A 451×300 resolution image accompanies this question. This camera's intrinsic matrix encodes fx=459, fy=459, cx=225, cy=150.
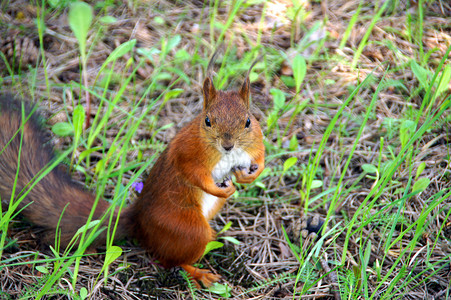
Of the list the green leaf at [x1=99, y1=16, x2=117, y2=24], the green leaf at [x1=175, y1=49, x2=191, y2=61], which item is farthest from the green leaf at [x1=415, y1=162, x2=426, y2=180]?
the green leaf at [x1=99, y1=16, x2=117, y2=24]

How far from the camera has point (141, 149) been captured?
309cm

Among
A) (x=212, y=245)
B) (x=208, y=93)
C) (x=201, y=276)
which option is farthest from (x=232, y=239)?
(x=208, y=93)

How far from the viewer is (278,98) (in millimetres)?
3178

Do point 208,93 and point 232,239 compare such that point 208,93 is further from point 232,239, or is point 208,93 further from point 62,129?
point 62,129

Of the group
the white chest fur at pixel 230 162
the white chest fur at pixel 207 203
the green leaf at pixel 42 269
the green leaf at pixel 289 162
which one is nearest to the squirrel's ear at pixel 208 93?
the white chest fur at pixel 230 162

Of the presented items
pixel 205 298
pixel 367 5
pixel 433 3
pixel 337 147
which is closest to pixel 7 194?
pixel 205 298

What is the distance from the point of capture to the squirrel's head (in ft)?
7.51

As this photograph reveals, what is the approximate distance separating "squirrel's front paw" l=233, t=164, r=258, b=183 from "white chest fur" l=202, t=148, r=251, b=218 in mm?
24

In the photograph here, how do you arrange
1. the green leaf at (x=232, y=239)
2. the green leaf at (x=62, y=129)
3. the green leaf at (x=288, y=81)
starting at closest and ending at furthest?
the green leaf at (x=232, y=239) < the green leaf at (x=62, y=129) < the green leaf at (x=288, y=81)

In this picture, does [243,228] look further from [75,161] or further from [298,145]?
[75,161]

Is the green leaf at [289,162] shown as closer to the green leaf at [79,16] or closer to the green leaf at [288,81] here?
the green leaf at [288,81]

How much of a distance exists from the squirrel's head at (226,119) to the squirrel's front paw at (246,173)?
0.17 metres

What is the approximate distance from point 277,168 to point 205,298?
1048 millimetres

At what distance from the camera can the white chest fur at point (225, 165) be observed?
246cm
